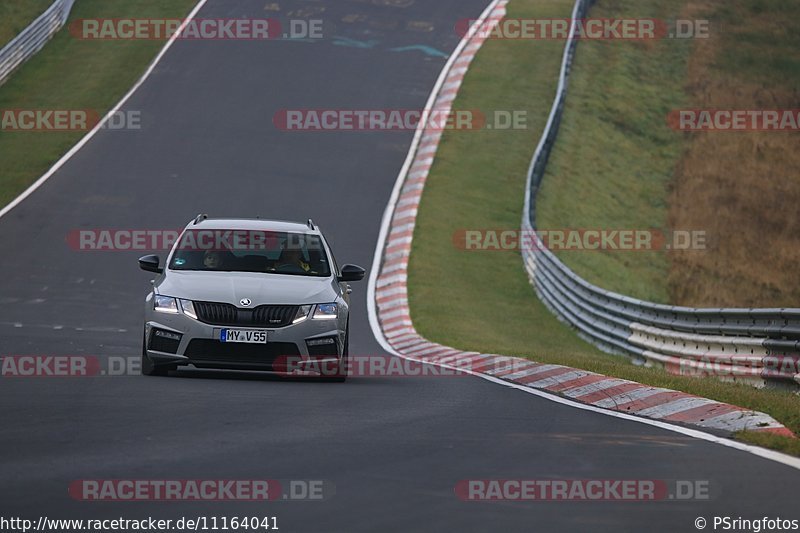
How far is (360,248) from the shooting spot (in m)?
25.8

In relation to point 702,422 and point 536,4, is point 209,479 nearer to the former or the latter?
point 702,422

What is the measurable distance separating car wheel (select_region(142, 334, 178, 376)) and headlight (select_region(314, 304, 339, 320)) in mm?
1388

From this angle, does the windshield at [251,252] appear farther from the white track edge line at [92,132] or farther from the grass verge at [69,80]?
the grass verge at [69,80]

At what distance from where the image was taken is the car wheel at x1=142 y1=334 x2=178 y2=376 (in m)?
12.9

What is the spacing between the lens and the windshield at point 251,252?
1378 cm

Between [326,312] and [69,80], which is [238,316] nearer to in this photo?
[326,312]

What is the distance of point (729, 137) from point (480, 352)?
1925 centimetres

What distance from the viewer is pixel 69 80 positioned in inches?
1371

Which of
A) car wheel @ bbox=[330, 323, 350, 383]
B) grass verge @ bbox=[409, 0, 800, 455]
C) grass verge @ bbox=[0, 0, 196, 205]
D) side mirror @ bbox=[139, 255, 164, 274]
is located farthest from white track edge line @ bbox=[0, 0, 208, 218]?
car wheel @ bbox=[330, 323, 350, 383]

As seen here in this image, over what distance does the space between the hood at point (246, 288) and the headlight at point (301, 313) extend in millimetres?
49

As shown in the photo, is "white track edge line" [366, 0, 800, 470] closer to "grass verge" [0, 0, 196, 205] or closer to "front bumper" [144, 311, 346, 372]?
"front bumper" [144, 311, 346, 372]

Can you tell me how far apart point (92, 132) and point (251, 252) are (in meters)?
18.3

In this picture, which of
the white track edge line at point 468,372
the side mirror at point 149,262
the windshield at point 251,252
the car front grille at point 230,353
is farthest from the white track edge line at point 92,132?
the car front grille at point 230,353

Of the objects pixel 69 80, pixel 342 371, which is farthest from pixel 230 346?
pixel 69 80
